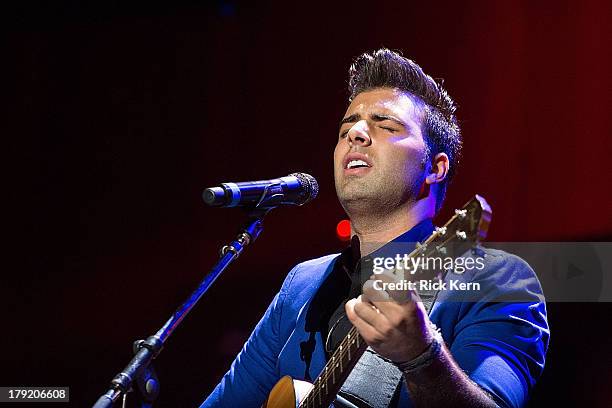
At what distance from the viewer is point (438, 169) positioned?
7.88ft

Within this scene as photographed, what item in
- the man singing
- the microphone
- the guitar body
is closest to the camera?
the man singing

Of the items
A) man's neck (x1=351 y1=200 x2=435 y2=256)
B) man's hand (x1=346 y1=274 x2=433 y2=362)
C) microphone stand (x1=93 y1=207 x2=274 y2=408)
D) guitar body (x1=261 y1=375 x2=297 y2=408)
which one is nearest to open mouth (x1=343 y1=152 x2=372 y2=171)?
man's neck (x1=351 y1=200 x2=435 y2=256)

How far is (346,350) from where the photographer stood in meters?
1.72

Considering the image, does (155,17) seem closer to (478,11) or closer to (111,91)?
(111,91)

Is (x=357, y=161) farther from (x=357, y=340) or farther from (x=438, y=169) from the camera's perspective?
(x=357, y=340)

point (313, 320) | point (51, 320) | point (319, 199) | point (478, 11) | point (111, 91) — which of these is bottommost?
point (51, 320)

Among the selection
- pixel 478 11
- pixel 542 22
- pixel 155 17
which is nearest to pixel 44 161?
pixel 155 17

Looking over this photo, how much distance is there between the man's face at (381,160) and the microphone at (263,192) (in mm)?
195

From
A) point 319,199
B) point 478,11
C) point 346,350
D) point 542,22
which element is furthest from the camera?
point 319,199

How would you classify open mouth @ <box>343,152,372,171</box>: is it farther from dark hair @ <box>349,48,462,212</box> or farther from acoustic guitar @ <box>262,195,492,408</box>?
acoustic guitar @ <box>262,195,492,408</box>

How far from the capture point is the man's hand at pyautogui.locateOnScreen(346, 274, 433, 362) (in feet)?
4.63

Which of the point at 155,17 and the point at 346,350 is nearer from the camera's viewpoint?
the point at 346,350

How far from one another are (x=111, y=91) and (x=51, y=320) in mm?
1340

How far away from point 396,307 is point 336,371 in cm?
44
